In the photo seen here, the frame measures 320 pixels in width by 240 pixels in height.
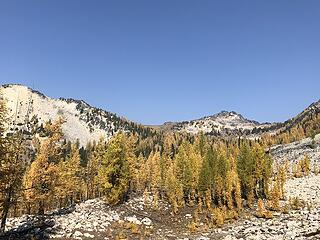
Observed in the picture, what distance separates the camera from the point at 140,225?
45250mm

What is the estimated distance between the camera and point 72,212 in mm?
47156

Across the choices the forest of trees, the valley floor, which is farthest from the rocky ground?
the forest of trees

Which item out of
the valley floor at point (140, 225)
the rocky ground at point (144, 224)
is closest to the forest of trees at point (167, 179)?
the rocky ground at point (144, 224)

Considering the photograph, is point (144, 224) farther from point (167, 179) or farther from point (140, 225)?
point (167, 179)

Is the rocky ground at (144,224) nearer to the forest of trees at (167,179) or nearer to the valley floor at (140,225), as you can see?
the valley floor at (140,225)

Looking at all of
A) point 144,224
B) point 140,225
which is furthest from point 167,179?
point 140,225

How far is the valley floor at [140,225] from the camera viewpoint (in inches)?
1384

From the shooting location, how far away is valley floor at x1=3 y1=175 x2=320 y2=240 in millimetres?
35156

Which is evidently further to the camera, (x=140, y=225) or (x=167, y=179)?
(x=167, y=179)

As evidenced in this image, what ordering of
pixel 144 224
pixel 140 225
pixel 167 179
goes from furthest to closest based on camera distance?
1. pixel 167 179
2. pixel 144 224
3. pixel 140 225

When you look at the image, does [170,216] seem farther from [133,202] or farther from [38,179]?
[38,179]

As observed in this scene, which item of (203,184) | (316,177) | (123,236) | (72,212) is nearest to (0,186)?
(123,236)

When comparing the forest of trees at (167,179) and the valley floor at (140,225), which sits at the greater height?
the forest of trees at (167,179)

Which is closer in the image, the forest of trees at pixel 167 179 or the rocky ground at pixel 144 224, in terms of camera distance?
the rocky ground at pixel 144 224
